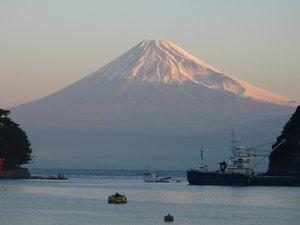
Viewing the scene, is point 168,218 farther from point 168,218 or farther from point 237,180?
point 237,180

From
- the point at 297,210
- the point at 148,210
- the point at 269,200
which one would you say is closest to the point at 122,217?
the point at 148,210

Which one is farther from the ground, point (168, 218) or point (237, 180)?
point (237, 180)

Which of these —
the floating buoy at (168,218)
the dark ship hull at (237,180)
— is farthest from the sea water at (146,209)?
the dark ship hull at (237,180)

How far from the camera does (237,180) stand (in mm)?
189750

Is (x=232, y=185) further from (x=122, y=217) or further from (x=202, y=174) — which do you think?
(x=122, y=217)

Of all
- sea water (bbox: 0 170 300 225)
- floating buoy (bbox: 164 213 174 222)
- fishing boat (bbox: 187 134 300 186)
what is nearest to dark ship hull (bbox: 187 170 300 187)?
fishing boat (bbox: 187 134 300 186)

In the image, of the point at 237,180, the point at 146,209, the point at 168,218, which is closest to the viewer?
the point at 168,218

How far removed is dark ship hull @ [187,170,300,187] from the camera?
18850 cm

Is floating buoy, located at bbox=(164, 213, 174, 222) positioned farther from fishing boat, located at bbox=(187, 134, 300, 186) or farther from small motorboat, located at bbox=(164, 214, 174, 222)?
fishing boat, located at bbox=(187, 134, 300, 186)

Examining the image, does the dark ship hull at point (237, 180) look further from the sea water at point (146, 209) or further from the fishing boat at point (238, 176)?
the sea water at point (146, 209)

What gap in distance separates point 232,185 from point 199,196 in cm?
4884

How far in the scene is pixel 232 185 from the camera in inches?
7480

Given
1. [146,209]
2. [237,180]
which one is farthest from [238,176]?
[146,209]

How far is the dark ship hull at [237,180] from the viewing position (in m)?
188
